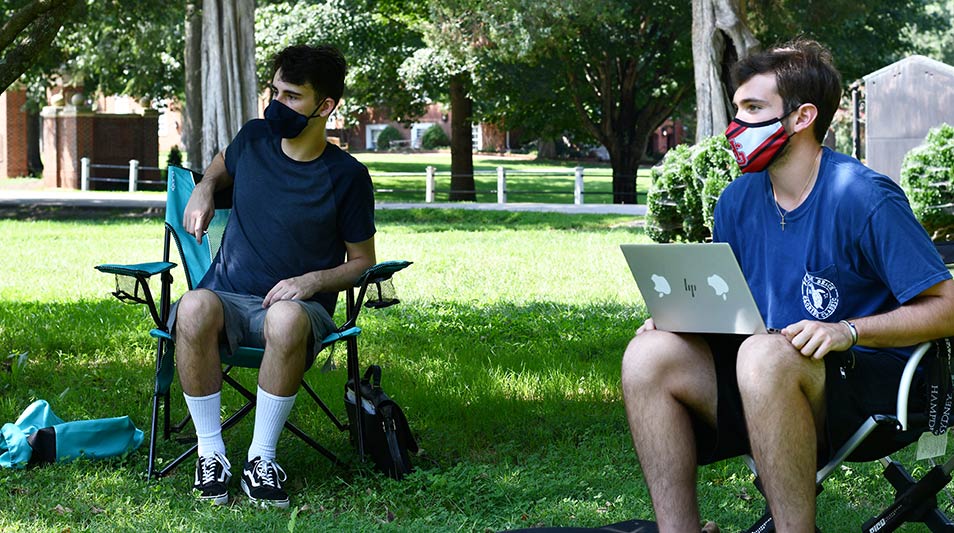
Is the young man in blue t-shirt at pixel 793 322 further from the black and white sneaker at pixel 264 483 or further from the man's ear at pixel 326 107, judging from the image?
the man's ear at pixel 326 107

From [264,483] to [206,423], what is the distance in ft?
1.03

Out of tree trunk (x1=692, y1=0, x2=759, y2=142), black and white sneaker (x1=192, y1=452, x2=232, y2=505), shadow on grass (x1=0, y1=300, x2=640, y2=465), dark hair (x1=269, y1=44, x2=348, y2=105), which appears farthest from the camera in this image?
tree trunk (x1=692, y1=0, x2=759, y2=142)

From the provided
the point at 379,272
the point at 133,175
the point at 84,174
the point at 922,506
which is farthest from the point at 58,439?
the point at 84,174

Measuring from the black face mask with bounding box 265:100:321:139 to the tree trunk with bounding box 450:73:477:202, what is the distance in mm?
20298

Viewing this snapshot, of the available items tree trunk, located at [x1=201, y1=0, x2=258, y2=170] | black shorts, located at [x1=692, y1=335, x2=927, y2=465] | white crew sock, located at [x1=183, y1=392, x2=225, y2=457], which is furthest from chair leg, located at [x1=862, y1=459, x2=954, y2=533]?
tree trunk, located at [x1=201, y1=0, x2=258, y2=170]

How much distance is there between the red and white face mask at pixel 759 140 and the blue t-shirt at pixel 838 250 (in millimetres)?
131

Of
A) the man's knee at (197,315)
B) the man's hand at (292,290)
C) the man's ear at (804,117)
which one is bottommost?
the man's knee at (197,315)

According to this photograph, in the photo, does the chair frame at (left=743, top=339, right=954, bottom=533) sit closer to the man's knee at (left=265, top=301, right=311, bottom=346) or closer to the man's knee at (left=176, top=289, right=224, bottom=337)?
the man's knee at (left=265, top=301, right=311, bottom=346)

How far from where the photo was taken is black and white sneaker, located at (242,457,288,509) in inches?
162

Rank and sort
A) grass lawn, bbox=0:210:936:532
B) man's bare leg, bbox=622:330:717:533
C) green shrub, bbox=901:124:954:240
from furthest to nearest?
green shrub, bbox=901:124:954:240
grass lawn, bbox=0:210:936:532
man's bare leg, bbox=622:330:717:533

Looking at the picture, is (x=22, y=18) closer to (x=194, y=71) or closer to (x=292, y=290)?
(x=292, y=290)

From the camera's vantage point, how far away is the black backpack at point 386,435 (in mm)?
4387

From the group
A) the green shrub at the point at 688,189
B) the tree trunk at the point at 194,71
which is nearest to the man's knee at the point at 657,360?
the green shrub at the point at 688,189

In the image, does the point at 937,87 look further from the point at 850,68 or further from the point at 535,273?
the point at 850,68
